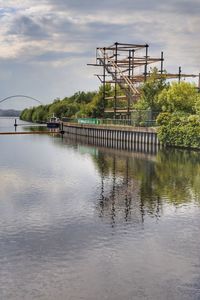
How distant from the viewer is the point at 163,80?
104500mm

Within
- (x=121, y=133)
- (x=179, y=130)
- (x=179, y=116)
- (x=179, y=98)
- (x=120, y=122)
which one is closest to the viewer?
(x=179, y=130)

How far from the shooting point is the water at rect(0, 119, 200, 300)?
69.3 feet

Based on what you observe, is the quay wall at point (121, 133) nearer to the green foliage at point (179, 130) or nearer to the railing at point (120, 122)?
the railing at point (120, 122)

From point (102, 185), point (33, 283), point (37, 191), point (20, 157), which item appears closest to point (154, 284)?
point (33, 283)

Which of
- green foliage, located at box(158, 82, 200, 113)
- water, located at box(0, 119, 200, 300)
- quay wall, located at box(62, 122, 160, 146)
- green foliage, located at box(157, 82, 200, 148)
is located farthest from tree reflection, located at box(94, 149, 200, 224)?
green foliage, located at box(158, 82, 200, 113)

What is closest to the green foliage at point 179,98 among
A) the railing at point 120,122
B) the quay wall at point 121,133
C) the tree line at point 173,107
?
the tree line at point 173,107

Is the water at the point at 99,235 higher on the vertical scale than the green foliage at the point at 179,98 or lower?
lower

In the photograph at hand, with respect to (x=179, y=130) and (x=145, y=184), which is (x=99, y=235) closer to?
(x=145, y=184)

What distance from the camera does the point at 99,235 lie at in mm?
28516

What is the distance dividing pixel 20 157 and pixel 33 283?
169 feet

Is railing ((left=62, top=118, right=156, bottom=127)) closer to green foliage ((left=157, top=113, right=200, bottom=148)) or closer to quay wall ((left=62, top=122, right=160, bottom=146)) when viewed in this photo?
quay wall ((left=62, top=122, right=160, bottom=146))

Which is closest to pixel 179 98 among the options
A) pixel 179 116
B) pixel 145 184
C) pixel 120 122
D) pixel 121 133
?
pixel 179 116

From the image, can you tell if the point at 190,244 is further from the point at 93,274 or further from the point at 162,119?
the point at 162,119

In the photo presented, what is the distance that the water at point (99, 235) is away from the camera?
21109 millimetres
